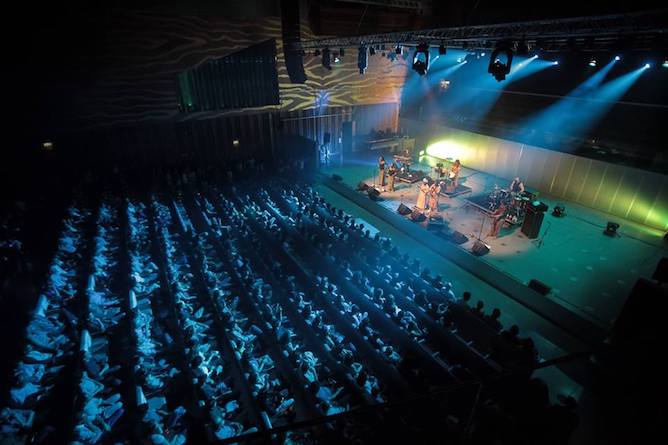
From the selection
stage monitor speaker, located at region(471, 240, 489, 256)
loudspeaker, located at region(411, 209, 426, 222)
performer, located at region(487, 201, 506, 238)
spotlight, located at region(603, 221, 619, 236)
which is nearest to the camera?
stage monitor speaker, located at region(471, 240, 489, 256)

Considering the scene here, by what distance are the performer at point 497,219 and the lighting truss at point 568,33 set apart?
4.23 meters

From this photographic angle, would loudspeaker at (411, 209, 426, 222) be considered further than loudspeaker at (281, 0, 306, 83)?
No

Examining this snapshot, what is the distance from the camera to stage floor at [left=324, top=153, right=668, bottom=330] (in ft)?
24.3

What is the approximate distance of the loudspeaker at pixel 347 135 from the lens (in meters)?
17.2

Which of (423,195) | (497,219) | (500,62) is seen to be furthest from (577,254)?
(500,62)

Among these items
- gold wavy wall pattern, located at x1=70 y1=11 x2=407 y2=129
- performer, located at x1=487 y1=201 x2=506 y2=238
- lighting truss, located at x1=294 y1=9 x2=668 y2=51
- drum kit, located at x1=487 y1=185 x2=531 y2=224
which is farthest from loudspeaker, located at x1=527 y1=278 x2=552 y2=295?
gold wavy wall pattern, located at x1=70 y1=11 x2=407 y2=129

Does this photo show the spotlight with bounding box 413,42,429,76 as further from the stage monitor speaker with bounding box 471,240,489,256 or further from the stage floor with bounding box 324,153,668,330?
the stage monitor speaker with bounding box 471,240,489,256

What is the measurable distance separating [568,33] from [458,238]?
17.9 ft

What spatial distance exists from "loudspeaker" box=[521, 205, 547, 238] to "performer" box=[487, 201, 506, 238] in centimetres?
66

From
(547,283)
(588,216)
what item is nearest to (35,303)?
(547,283)

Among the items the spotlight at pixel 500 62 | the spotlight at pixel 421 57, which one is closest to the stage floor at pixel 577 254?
the spotlight at pixel 500 62

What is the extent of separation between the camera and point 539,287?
7.28 metres

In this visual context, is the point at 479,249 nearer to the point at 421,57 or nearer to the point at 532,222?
the point at 532,222

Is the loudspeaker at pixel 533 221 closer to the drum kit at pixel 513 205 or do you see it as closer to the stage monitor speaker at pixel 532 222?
the stage monitor speaker at pixel 532 222
